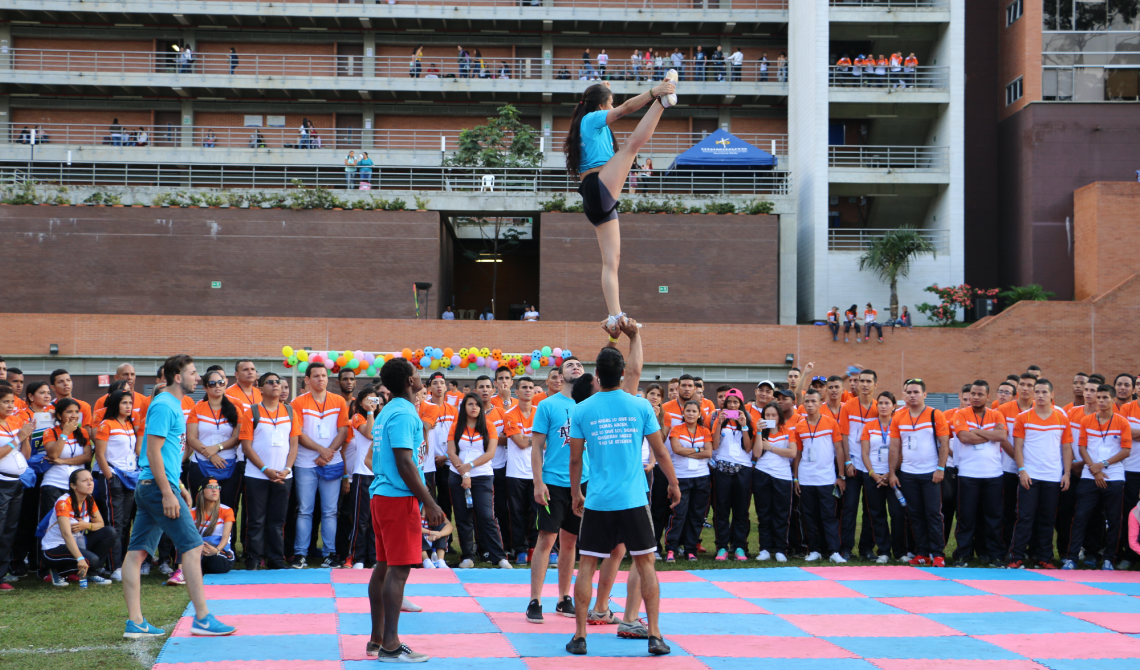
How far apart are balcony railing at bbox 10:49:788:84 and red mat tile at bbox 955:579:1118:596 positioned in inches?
1222

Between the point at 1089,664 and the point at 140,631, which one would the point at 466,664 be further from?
the point at 1089,664

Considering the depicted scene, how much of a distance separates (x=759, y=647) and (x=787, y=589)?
8.11ft

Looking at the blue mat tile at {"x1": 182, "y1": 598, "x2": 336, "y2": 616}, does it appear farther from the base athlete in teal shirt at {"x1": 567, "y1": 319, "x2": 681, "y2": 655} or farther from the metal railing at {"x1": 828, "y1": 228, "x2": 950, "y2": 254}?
the metal railing at {"x1": 828, "y1": 228, "x2": 950, "y2": 254}

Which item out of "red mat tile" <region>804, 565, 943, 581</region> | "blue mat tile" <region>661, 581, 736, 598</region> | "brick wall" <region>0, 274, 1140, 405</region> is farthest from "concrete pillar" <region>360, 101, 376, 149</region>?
"blue mat tile" <region>661, 581, 736, 598</region>

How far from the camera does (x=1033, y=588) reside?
364 inches

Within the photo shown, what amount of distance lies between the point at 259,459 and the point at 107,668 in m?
3.95

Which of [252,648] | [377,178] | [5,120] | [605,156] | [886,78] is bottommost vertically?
[252,648]

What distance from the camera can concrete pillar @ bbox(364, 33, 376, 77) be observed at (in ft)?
129

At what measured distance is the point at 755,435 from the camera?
11.3 metres

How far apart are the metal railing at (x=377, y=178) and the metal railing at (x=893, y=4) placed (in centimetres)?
686

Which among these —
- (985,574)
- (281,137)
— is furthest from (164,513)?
(281,137)

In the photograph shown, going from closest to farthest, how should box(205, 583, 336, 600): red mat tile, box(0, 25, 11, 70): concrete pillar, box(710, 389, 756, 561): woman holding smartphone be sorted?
box(205, 583, 336, 600): red mat tile → box(710, 389, 756, 561): woman holding smartphone → box(0, 25, 11, 70): concrete pillar

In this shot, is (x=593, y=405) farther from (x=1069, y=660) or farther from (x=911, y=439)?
(x=911, y=439)

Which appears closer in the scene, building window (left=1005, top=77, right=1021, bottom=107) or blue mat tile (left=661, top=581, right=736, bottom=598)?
blue mat tile (left=661, top=581, right=736, bottom=598)
